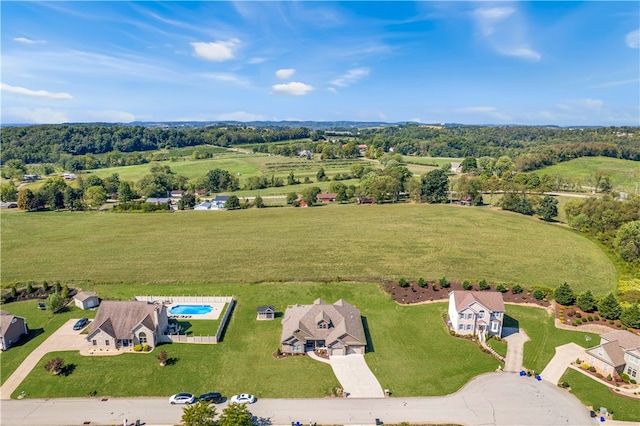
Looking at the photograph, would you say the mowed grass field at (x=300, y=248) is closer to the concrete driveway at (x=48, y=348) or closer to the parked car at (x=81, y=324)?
the parked car at (x=81, y=324)

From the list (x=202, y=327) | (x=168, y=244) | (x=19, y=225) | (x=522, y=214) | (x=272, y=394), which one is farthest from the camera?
(x=522, y=214)

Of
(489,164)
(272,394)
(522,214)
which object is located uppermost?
(489,164)

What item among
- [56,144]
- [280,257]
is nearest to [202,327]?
[280,257]

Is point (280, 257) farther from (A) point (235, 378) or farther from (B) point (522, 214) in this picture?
(B) point (522, 214)

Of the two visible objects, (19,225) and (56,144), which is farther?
(56,144)

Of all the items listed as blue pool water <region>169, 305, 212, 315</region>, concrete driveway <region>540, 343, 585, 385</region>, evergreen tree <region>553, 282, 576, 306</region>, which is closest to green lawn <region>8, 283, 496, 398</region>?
blue pool water <region>169, 305, 212, 315</region>

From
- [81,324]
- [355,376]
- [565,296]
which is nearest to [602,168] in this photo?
[565,296]
